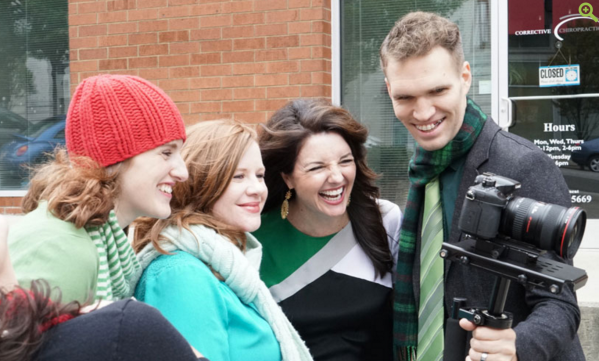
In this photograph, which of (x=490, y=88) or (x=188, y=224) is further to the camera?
(x=490, y=88)

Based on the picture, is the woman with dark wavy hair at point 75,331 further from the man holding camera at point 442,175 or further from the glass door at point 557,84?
the glass door at point 557,84

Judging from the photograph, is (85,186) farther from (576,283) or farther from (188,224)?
(576,283)

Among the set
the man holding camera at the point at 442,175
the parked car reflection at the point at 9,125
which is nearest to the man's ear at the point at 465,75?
the man holding camera at the point at 442,175

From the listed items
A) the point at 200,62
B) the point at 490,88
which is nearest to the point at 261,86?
the point at 200,62

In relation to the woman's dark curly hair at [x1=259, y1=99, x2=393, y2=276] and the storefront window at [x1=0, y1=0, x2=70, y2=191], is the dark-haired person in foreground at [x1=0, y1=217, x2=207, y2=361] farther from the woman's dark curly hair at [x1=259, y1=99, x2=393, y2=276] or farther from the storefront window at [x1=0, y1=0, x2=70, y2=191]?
the storefront window at [x1=0, y1=0, x2=70, y2=191]

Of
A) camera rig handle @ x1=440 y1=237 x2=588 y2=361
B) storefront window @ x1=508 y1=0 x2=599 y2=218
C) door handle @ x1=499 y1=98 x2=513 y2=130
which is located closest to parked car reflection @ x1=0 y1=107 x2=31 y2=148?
door handle @ x1=499 y1=98 x2=513 y2=130

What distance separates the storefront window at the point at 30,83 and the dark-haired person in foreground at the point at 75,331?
536cm

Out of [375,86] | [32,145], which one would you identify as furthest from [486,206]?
[32,145]

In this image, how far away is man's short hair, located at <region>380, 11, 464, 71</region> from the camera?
221 centimetres

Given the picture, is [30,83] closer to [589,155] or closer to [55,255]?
[589,155]

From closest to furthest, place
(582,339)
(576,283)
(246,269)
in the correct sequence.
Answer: (576,283) < (246,269) < (582,339)

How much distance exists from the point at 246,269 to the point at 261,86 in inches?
132

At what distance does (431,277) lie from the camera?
2.33 metres

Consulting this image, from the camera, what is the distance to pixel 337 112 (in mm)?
2738
